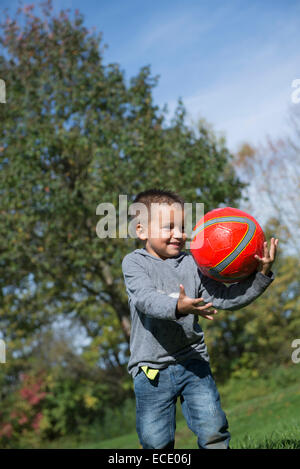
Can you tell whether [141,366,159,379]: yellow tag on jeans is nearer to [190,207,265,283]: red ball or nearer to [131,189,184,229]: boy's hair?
[190,207,265,283]: red ball

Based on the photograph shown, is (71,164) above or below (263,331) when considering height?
above

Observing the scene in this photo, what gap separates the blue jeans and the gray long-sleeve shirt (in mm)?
92

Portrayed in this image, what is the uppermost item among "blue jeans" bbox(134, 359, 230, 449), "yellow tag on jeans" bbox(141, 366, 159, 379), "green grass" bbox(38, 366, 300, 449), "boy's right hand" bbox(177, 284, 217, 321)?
"boy's right hand" bbox(177, 284, 217, 321)

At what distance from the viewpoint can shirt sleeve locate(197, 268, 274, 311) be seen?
139 inches

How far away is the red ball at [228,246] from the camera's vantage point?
3516 mm

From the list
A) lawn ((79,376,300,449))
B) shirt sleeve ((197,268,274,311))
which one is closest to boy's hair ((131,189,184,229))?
shirt sleeve ((197,268,274,311))

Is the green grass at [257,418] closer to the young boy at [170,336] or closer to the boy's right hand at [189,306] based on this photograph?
the young boy at [170,336]

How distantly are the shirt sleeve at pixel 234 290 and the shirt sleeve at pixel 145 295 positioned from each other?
0.44 m

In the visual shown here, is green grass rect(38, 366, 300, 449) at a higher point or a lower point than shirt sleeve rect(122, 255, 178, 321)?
lower

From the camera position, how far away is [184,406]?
359 cm

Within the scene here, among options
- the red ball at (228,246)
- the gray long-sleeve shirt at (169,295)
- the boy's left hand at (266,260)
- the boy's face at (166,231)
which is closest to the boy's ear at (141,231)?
the boy's face at (166,231)

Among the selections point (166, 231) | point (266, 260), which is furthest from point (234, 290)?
point (166, 231)

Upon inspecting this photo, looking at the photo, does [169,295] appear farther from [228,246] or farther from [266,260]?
[266,260]

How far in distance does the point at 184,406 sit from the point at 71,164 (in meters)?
8.77
